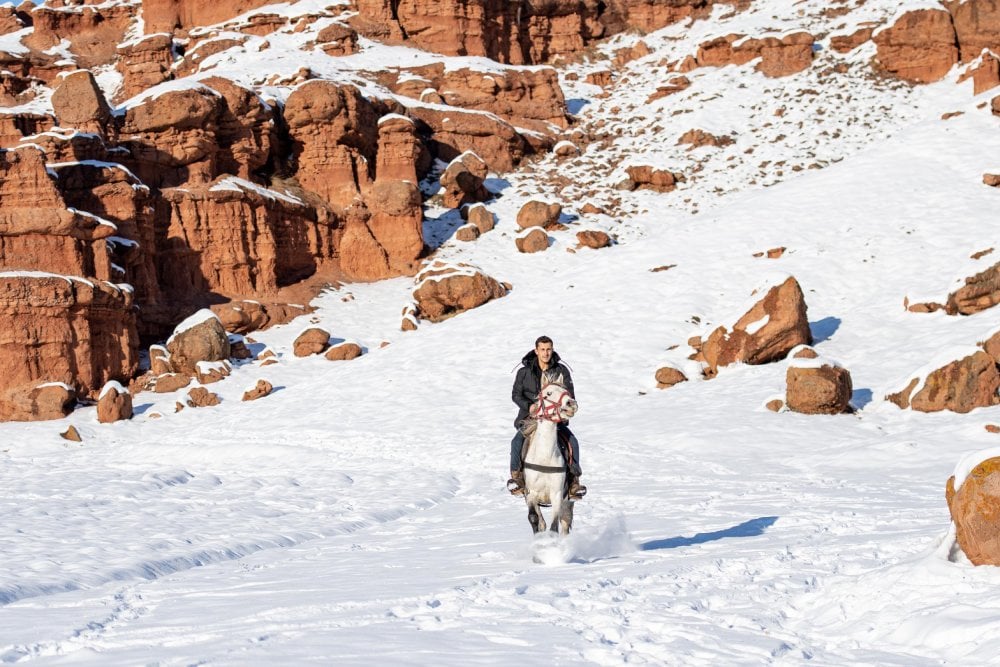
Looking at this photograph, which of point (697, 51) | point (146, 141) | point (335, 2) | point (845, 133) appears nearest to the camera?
point (146, 141)

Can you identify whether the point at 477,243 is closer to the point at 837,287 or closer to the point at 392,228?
the point at 392,228

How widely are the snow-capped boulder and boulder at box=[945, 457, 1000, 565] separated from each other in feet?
42.4

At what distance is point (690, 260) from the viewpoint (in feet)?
99.5

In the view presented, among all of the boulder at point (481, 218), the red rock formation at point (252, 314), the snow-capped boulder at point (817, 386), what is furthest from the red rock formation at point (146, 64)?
the snow-capped boulder at point (817, 386)

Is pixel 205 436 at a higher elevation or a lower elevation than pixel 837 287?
lower

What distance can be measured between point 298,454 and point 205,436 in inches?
182

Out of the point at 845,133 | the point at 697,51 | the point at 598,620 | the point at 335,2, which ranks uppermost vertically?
the point at 335,2

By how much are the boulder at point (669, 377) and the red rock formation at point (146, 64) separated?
42.6 meters

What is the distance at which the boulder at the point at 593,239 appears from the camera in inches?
1460

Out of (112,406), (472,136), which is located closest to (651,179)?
(472,136)

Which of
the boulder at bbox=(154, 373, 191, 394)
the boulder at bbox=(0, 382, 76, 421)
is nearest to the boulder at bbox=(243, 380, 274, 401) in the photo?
the boulder at bbox=(154, 373, 191, 394)

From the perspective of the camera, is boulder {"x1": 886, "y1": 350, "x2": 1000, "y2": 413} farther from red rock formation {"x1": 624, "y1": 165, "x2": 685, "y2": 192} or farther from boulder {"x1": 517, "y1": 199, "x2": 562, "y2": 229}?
red rock formation {"x1": 624, "y1": 165, "x2": 685, "y2": 192}

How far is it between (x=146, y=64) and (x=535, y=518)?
54.2 metres

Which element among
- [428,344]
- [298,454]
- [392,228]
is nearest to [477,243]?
[392,228]
